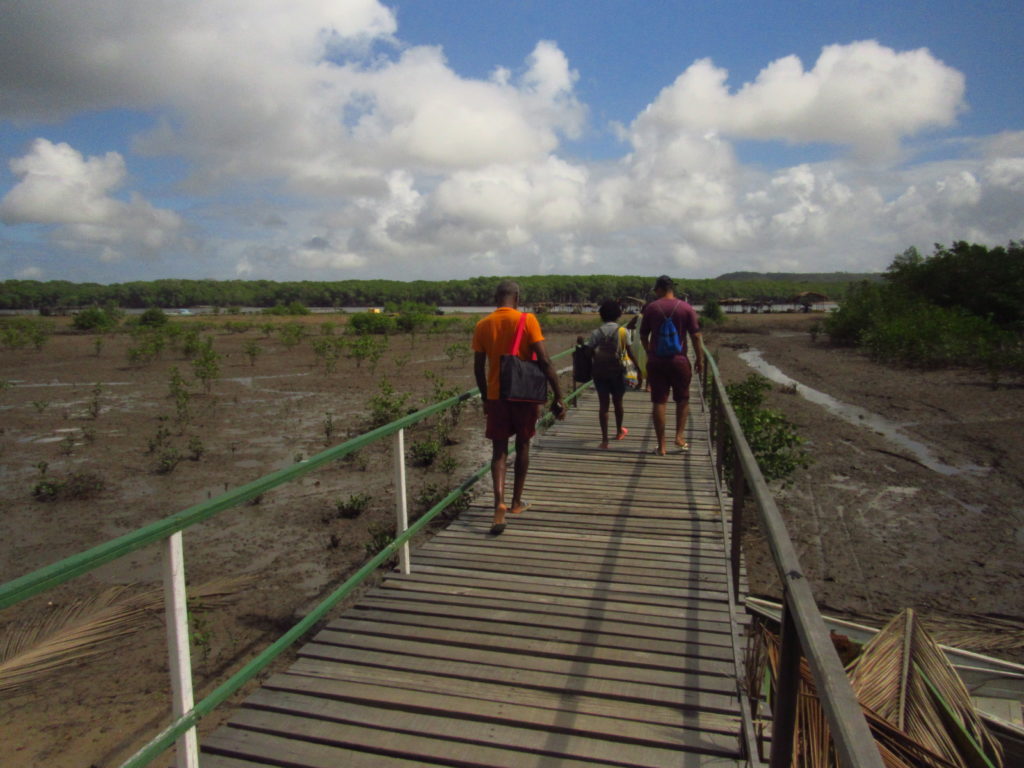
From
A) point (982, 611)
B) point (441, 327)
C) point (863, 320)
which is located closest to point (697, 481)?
point (982, 611)

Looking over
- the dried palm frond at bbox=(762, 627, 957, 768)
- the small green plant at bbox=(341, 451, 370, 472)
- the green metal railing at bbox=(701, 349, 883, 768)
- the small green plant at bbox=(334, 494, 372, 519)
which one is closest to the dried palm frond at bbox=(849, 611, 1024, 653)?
the dried palm frond at bbox=(762, 627, 957, 768)

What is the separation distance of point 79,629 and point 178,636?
4.12m

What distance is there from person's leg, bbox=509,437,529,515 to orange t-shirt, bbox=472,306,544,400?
0.42m

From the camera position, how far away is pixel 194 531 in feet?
25.2

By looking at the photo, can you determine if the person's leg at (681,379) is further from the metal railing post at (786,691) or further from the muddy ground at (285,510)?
the metal railing post at (786,691)

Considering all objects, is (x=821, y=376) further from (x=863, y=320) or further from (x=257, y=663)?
(x=257, y=663)

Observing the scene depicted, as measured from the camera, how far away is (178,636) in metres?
2.23

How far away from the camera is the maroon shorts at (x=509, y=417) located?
4578 millimetres

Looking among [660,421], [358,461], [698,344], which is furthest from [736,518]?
[358,461]

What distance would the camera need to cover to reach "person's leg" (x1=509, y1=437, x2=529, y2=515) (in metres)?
4.78

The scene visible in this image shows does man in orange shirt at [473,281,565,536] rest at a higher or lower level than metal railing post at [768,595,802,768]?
higher

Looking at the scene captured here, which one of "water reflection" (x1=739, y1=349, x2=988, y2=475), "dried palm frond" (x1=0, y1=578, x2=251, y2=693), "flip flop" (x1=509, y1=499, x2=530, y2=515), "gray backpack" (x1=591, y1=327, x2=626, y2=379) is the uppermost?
"gray backpack" (x1=591, y1=327, x2=626, y2=379)

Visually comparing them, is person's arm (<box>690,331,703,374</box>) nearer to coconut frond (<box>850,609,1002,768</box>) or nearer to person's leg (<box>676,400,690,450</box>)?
person's leg (<box>676,400,690,450</box>)

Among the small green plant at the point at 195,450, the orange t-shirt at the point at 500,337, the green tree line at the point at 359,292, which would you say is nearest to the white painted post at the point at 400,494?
the orange t-shirt at the point at 500,337
